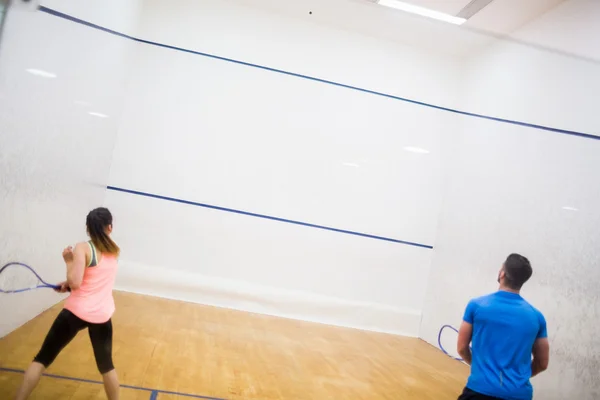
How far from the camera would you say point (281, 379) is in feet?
9.92

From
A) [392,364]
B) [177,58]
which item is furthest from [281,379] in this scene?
[177,58]

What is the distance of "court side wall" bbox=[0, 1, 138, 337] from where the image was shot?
2477 mm

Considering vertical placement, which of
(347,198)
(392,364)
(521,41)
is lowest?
(392,364)

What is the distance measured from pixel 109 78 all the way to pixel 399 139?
3.12 metres

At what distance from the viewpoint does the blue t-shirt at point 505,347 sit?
167cm

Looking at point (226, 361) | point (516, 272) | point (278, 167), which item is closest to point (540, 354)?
point (516, 272)

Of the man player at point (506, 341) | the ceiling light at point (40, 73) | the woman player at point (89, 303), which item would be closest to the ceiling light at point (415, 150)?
the ceiling light at point (40, 73)

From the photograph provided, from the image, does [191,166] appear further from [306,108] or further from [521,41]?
[521,41]

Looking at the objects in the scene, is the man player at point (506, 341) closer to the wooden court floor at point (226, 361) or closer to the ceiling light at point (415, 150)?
the wooden court floor at point (226, 361)

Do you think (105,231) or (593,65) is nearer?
(105,231)

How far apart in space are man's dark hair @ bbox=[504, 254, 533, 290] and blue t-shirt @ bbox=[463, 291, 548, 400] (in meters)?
0.04

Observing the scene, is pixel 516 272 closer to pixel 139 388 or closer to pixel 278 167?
pixel 139 388

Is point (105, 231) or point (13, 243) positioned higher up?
point (105, 231)

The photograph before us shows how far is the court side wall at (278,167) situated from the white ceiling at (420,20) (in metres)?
0.15
